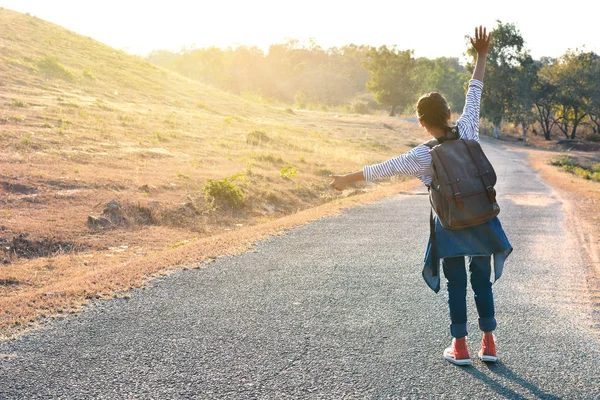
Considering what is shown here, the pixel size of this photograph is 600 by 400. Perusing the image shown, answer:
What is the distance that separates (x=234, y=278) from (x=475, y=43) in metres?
3.85

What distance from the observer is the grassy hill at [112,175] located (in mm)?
9125

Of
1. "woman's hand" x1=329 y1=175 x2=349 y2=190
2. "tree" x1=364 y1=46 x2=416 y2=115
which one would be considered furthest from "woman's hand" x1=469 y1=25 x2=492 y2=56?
"tree" x1=364 y1=46 x2=416 y2=115

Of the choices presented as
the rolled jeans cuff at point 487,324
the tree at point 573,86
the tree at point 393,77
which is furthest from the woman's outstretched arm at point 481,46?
the tree at point 393,77

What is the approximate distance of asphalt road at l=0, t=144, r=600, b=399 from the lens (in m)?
4.01

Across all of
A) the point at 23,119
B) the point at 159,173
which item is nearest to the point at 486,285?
the point at 159,173

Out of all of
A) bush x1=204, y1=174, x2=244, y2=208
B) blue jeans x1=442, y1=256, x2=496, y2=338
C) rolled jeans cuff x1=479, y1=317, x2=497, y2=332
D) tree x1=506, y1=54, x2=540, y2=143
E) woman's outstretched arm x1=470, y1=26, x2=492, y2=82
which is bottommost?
bush x1=204, y1=174, x2=244, y2=208

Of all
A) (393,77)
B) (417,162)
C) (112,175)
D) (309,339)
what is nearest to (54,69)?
(112,175)

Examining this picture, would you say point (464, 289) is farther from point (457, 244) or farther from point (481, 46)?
point (481, 46)

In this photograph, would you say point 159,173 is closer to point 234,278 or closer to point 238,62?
point 234,278

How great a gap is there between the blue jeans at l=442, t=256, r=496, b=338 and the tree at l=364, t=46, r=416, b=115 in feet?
215

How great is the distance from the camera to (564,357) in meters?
4.62

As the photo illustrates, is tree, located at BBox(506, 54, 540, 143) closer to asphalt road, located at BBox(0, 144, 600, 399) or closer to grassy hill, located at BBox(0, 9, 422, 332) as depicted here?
grassy hill, located at BBox(0, 9, 422, 332)

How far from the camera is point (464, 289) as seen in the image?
434 cm

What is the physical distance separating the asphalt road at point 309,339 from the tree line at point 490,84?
4473 centimetres
